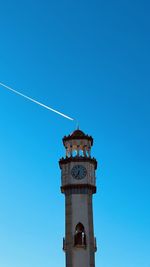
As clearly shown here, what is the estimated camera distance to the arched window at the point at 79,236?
4784 centimetres

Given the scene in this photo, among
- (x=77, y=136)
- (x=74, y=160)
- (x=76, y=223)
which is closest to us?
(x=76, y=223)

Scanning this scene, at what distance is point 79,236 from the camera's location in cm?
4812

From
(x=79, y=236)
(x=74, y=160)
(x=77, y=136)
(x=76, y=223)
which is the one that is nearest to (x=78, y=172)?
(x=74, y=160)

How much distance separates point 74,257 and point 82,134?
13023mm

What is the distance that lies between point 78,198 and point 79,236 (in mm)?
3757

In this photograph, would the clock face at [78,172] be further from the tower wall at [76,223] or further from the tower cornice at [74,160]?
the tower wall at [76,223]

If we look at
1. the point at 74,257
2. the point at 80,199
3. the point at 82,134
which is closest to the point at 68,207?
the point at 80,199

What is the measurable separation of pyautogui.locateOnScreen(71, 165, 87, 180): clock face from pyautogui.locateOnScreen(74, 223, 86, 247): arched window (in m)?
4.88

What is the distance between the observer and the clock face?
2013 inches

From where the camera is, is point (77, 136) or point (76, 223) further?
point (77, 136)

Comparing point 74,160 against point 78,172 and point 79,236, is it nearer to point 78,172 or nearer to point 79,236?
point 78,172

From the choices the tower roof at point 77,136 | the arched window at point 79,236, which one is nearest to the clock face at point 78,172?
the tower roof at point 77,136

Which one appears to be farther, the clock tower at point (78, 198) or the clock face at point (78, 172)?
the clock face at point (78, 172)

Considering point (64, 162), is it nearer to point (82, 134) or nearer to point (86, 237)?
point (82, 134)
